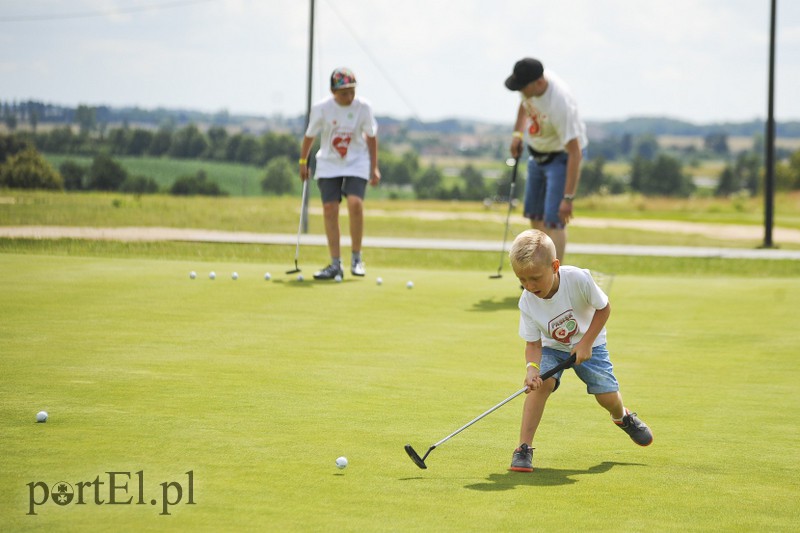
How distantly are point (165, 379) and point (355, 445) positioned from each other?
1680 mm

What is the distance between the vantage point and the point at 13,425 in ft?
17.3

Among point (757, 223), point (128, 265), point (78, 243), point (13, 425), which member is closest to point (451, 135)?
point (757, 223)

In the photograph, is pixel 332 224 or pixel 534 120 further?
pixel 332 224

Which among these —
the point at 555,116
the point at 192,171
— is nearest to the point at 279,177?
the point at 192,171

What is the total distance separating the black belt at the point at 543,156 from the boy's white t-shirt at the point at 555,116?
4 centimetres

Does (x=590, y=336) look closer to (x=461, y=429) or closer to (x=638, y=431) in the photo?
(x=638, y=431)

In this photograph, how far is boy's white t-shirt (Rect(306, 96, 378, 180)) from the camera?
1155 centimetres

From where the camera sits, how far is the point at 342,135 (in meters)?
11.6

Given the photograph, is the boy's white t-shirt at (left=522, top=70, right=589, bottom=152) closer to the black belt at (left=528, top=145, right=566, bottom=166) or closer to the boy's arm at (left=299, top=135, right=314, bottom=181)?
the black belt at (left=528, top=145, right=566, bottom=166)

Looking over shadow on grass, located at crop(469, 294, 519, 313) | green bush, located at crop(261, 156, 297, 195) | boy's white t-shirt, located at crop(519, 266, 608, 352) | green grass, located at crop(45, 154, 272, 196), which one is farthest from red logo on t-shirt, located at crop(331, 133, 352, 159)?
green bush, located at crop(261, 156, 297, 195)

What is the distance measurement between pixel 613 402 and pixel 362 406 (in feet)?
4.16

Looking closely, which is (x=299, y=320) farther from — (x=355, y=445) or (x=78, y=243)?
(x=78, y=243)

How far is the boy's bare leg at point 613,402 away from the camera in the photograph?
17.5ft

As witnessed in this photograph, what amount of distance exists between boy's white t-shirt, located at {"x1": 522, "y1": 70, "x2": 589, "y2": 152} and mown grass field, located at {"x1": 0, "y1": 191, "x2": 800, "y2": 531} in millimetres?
1365
